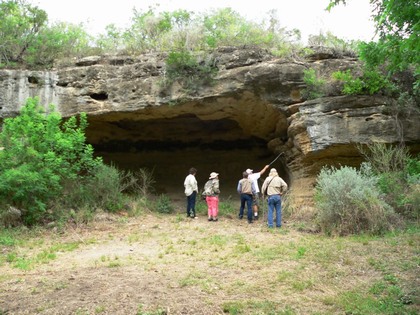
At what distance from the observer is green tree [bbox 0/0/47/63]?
13258 millimetres

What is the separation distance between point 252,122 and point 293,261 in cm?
791

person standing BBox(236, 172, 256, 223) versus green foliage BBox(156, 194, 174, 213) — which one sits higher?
person standing BBox(236, 172, 256, 223)

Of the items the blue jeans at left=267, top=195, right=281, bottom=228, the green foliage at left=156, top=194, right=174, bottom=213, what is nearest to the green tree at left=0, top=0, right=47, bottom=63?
the green foliage at left=156, top=194, right=174, bottom=213

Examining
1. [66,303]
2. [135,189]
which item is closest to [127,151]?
[135,189]

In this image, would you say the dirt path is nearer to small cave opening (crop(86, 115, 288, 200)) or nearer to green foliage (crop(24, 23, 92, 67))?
small cave opening (crop(86, 115, 288, 200))

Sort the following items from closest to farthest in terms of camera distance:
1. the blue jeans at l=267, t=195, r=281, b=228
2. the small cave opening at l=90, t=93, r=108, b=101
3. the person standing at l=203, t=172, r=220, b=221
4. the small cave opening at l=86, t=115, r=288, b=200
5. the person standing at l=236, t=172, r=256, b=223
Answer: the blue jeans at l=267, t=195, r=281, b=228 → the person standing at l=236, t=172, r=256, b=223 → the person standing at l=203, t=172, r=220, b=221 → the small cave opening at l=90, t=93, r=108, b=101 → the small cave opening at l=86, t=115, r=288, b=200

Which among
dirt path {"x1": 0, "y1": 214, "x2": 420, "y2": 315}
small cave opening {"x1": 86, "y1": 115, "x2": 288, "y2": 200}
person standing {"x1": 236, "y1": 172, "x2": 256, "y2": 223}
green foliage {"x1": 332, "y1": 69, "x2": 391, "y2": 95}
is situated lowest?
dirt path {"x1": 0, "y1": 214, "x2": 420, "y2": 315}

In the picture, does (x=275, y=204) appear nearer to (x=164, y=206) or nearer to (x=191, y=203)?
(x=191, y=203)

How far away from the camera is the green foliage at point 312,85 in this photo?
11.4 metres

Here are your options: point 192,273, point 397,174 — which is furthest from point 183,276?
point 397,174

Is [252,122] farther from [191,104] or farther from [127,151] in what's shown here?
[127,151]

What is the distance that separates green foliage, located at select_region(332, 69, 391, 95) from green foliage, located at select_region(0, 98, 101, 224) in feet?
23.6

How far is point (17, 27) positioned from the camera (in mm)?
13656

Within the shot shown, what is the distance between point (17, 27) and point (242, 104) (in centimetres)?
804
